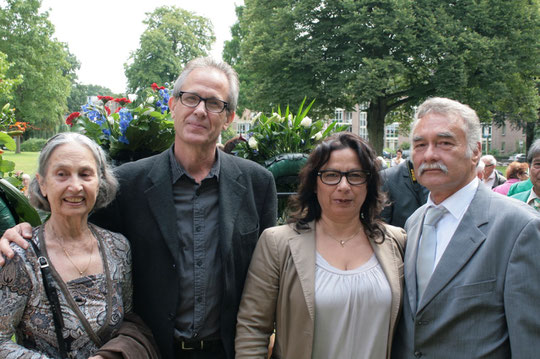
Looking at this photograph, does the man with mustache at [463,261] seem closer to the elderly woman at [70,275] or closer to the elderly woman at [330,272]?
the elderly woman at [330,272]

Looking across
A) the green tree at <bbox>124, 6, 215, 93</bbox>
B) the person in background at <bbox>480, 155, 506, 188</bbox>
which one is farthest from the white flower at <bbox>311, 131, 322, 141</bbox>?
the green tree at <bbox>124, 6, 215, 93</bbox>

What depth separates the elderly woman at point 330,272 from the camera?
211 cm

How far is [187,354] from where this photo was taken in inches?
89.4

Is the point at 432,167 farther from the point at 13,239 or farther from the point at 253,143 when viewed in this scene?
the point at 13,239

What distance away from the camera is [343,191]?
224 cm

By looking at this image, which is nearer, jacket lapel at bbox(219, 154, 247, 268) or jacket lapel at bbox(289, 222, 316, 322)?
jacket lapel at bbox(289, 222, 316, 322)

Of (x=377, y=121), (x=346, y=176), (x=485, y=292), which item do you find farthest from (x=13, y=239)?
(x=377, y=121)

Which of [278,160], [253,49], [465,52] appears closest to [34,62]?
[253,49]

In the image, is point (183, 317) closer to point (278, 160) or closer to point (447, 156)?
point (278, 160)

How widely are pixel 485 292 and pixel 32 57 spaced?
39868 millimetres

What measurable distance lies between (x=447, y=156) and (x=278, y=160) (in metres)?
1.33

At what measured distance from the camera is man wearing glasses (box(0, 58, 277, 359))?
7.31 ft

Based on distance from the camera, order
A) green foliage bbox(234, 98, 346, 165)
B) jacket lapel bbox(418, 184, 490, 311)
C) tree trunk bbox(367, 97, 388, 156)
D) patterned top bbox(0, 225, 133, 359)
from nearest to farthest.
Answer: patterned top bbox(0, 225, 133, 359) → jacket lapel bbox(418, 184, 490, 311) → green foliage bbox(234, 98, 346, 165) → tree trunk bbox(367, 97, 388, 156)

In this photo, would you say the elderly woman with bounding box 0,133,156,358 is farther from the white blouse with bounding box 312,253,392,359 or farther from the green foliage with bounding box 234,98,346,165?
the green foliage with bounding box 234,98,346,165
